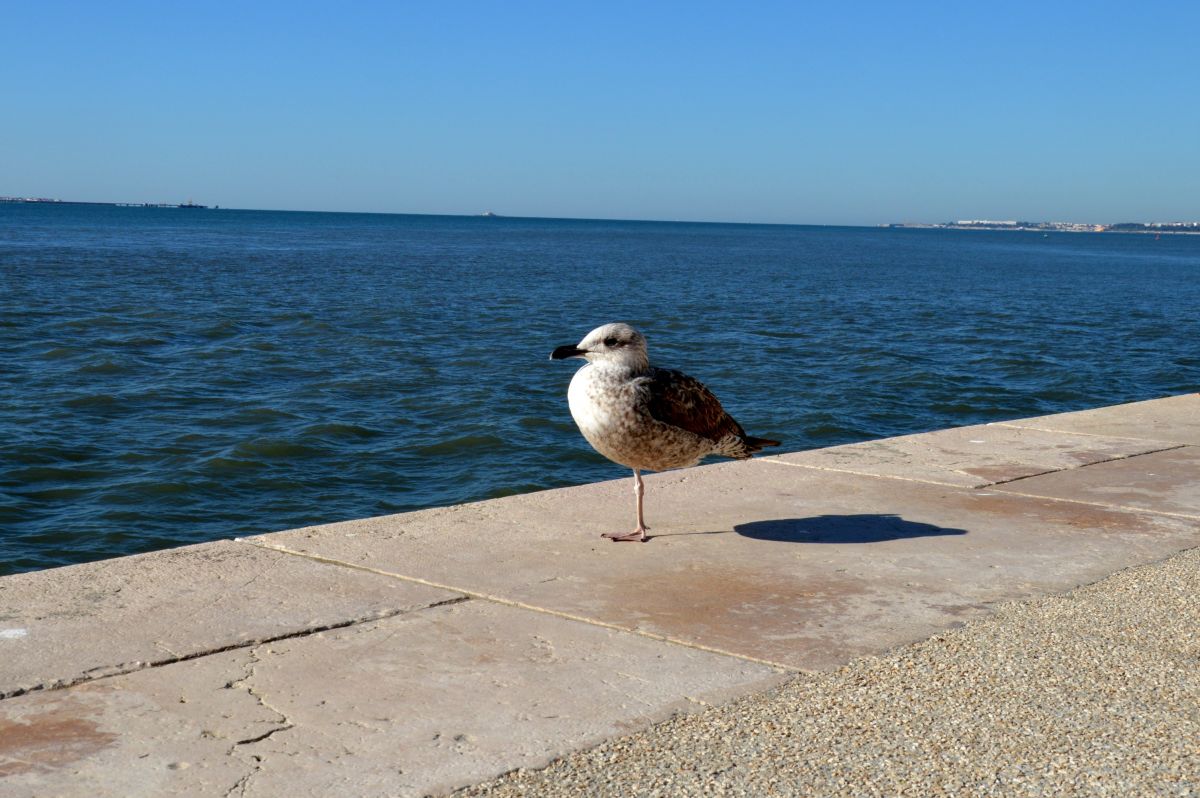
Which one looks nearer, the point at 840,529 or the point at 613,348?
the point at 613,348

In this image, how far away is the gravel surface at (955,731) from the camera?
3.20 metres

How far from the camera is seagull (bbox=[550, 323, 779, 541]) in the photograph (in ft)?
18.6

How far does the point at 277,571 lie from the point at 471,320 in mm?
25487

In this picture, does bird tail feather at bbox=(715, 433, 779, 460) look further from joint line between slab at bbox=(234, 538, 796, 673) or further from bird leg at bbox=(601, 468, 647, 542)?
joint line between slab at bbox=(234, 538, 796, 673)

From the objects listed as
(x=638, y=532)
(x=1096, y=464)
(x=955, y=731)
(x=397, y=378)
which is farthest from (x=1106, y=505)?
(x=397, y=378)

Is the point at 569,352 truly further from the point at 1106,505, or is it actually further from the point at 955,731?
the point at 1106,505

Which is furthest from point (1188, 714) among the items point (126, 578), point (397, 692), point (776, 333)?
point (776, 333)

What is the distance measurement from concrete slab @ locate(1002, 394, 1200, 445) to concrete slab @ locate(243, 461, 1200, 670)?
8.23 ft

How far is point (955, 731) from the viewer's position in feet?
11.6

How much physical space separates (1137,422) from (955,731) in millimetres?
6476

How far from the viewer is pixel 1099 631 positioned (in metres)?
4.43

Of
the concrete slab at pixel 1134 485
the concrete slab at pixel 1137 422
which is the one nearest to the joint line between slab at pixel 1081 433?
the concrete slab at pixel 1137 422

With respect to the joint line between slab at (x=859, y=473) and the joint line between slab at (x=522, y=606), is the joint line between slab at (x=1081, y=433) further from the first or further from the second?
the joint line between slab at (x=522, y=606)

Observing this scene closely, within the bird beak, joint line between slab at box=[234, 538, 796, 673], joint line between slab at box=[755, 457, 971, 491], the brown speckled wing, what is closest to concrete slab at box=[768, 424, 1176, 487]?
joint line between slab at box=[755, 457, 971, 491]
